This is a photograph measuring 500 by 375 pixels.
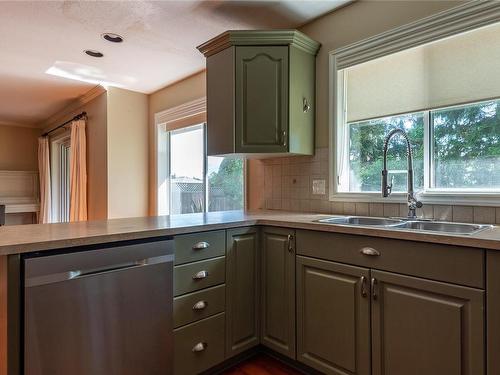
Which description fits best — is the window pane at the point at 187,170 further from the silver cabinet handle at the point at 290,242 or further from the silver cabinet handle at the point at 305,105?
the silver cabinet handle at the point at 290,242

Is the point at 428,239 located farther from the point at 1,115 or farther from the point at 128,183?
the point at 1,115

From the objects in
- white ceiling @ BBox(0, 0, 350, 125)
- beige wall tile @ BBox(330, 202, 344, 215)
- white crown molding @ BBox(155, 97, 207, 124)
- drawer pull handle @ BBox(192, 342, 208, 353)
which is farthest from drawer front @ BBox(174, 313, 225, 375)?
white crown molding @ BBox(155, 97, 207, 124)

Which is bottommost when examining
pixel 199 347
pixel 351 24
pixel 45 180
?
pixel 199 347

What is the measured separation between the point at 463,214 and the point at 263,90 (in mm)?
1458

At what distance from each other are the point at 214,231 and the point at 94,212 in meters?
3.17

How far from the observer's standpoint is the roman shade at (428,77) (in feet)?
5.46

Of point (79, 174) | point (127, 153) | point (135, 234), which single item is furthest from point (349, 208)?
point (79, 174)

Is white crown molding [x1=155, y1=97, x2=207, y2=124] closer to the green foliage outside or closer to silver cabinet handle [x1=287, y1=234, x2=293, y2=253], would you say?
the green foliage outside

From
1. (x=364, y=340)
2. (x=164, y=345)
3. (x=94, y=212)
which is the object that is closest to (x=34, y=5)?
(x=164, y=345)

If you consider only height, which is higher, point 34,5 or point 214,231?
point 34,5

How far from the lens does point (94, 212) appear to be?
4277 mm

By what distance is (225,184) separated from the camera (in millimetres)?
3352

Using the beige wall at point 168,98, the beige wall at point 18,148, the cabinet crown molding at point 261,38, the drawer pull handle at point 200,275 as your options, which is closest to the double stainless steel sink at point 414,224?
the drawer pull handle at point 200,275

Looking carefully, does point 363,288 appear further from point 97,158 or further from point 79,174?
point 79,174
